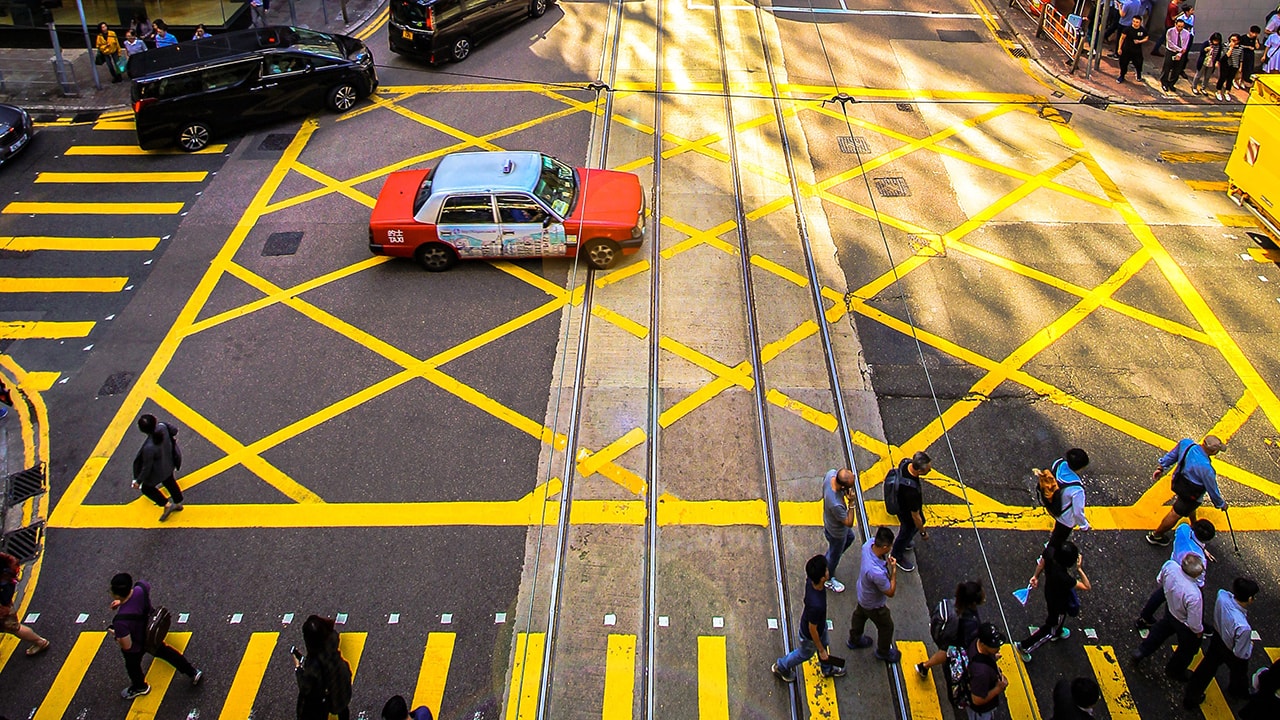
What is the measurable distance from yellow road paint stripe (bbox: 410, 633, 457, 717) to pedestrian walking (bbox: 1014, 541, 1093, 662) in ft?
17.6

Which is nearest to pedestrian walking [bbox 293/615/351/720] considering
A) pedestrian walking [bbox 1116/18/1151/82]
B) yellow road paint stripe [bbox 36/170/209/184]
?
yellow road paint stripe [bbox 36/170/209/184]

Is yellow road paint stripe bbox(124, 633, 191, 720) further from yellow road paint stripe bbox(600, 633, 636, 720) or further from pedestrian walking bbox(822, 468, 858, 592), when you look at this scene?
pedestrian walking bbox(822, 468, 858, 592)

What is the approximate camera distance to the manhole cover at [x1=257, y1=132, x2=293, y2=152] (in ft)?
55.6

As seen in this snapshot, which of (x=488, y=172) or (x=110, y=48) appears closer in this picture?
(x=488, y=172)

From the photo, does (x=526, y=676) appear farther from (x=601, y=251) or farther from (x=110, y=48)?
(x=110, y=48)

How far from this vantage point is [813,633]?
7617mm

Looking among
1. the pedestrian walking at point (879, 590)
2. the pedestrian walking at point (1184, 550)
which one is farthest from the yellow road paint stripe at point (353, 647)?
the pedestrian walking at point (1184, 550)

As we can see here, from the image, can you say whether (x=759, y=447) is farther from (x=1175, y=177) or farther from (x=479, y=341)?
(x=1175, y=177)

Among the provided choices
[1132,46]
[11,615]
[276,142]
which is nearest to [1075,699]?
[11,615]

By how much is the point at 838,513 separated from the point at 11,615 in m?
7.73

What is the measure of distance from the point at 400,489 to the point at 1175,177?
1435 cm

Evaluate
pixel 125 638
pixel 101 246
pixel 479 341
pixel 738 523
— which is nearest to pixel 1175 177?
pixel 738 523

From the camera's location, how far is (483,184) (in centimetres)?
1315

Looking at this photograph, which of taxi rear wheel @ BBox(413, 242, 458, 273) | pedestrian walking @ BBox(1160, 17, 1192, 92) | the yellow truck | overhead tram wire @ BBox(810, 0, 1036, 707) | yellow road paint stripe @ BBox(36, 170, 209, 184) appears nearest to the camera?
overhead tram wire @ BBox(810, 0, 1036, 707)
